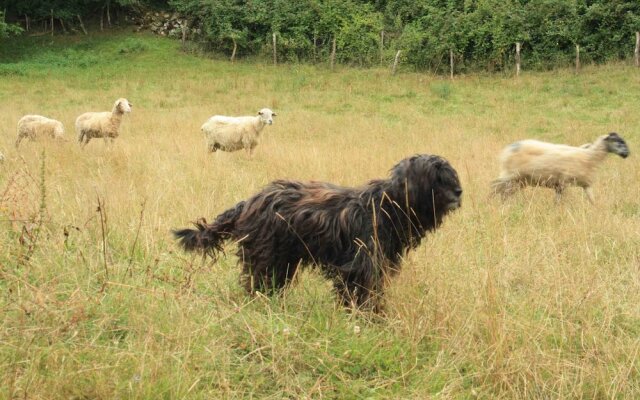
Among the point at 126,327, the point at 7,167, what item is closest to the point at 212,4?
the point at 7,167

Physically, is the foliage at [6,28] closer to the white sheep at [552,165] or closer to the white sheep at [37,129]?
the white sheep at [37,129]

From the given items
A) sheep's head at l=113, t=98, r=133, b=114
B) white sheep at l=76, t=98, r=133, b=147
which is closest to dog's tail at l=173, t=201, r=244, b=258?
white sheep at l=76, t=98, r=133, b=147

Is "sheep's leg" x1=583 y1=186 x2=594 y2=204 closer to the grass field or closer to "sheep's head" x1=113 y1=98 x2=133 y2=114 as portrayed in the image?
the grass field

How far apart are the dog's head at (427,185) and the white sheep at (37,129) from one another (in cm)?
1054

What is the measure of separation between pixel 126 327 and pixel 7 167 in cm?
609

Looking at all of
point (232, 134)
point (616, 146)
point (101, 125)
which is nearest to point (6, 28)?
point (101, 125)

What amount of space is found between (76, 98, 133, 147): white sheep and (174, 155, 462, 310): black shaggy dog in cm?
970

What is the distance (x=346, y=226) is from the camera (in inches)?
156

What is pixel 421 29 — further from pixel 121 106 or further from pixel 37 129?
pixel 37 129

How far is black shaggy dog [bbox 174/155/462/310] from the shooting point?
3916mm

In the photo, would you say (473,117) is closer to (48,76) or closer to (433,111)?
(433,111)

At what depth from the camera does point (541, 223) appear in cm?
641

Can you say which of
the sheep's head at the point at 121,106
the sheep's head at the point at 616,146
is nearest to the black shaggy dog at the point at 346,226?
the sheep's head at the point at 616,146

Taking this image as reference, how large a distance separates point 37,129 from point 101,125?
1283mm
